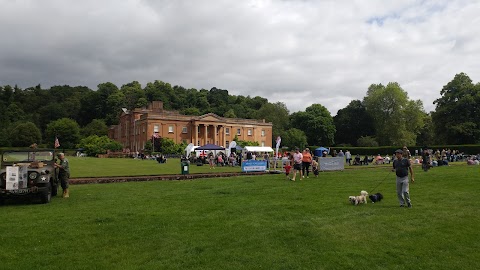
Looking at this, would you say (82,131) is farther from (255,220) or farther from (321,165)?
(255,220)

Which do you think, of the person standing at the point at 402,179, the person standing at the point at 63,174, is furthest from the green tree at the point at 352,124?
the person standing at the point at 63,174

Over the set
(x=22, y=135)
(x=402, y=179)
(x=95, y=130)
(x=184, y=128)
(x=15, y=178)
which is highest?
(x=95, y=130)

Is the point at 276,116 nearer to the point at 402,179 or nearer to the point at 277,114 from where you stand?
the point at 277,114

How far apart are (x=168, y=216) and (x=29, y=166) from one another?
684 centimetres

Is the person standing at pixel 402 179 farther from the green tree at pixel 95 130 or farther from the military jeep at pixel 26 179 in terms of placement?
the green tree at pixel 95 130

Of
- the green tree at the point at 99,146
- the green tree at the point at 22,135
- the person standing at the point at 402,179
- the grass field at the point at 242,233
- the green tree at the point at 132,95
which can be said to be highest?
the green tree at the point at 132,95

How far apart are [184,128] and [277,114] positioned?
34720mm

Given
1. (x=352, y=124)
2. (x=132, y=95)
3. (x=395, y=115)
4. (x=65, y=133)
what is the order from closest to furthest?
(x=395, y=115) < (x=65, y=133) < (x=352, y=124) < (x=132, y=95)

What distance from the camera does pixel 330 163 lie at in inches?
1129

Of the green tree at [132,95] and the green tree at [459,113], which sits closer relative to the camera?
the green tree at [459,113]

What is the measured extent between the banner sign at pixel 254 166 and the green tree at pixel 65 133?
256ft

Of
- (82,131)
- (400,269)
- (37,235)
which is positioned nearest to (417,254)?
(400,269)

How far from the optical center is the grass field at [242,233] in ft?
22.3

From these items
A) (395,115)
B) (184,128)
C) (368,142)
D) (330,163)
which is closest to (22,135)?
(184,128)
